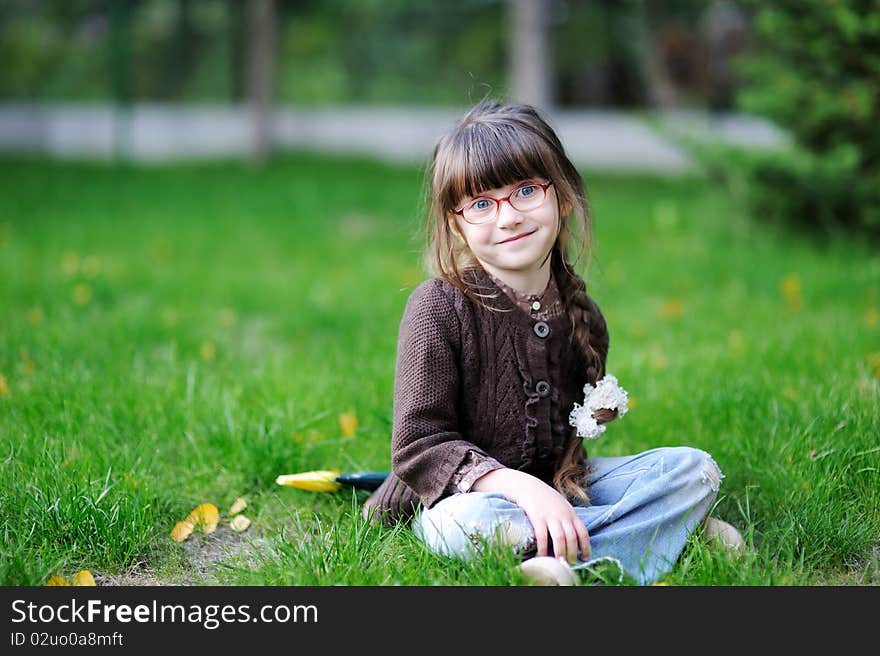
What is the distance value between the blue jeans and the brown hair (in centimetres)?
12

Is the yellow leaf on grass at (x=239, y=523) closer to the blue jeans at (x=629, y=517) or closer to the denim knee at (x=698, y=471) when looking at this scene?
the blue jeans at (x=629, y=517)

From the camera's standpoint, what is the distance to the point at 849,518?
250 cm

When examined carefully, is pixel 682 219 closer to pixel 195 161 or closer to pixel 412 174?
pixel 412 174

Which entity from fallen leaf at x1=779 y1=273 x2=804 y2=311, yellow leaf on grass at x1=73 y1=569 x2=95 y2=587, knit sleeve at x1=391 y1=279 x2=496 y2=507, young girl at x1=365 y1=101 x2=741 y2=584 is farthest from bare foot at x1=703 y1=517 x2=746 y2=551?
fallen leaf at x1=779 y1=273 x2=804 y2=311

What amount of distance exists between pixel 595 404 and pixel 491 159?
65 cm

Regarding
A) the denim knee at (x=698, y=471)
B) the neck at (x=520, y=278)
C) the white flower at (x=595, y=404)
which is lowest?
the denim knee at (x=698, y=471)

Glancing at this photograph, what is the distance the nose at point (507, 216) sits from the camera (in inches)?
92.3

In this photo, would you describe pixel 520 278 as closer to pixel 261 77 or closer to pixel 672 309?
pixel 672 309

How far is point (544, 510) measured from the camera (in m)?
2.21

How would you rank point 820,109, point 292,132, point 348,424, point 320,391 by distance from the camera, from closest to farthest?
point 348,424
point 320,391
point 820,109
point 292,132

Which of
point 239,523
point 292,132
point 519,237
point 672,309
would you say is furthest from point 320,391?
point 292,132

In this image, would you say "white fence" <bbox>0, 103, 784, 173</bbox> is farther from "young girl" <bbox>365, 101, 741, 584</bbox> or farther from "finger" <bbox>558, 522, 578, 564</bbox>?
"finger" <bbox>558, 522, 578, 564</bbox>

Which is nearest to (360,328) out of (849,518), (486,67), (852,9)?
(849,518)

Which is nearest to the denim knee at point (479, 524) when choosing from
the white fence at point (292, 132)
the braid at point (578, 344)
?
the braid at point (578, 344)
